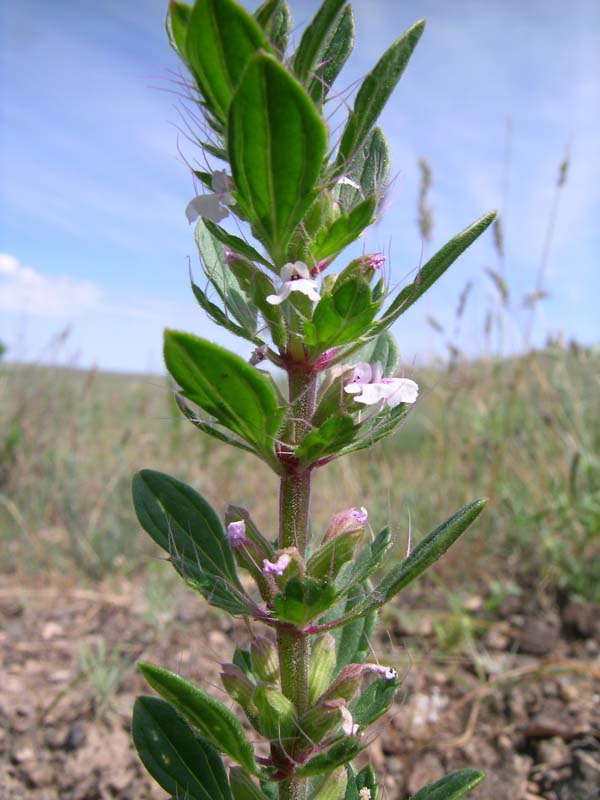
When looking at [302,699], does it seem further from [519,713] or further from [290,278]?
[519,713]

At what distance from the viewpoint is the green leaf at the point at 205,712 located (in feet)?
3.55

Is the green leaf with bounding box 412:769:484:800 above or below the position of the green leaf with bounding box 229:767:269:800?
above

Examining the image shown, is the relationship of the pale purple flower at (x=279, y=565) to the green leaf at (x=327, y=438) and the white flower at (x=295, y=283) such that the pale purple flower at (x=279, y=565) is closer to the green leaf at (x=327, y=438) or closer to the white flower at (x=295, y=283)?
the green leaf at (x=327, y=438)

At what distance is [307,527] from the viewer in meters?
1.29

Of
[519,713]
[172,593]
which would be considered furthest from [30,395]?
[519,713]

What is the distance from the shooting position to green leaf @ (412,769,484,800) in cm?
123

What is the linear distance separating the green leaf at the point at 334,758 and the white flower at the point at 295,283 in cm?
76

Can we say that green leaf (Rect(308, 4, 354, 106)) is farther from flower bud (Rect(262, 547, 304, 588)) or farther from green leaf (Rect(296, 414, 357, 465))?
flower bud (Rect(262, 547, 304, 588))

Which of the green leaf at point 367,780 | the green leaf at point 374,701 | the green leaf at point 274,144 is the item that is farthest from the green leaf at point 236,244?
the green leaf at point 367,780

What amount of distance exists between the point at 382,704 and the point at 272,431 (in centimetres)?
57

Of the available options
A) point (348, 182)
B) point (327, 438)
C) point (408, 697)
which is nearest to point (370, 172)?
point (348, 182)

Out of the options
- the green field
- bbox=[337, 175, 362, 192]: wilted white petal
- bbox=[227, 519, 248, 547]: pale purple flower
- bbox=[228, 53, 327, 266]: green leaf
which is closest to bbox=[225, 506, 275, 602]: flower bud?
bbox=[227, 519, 248, 547]: pale purple flower

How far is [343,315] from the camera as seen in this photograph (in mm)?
1081

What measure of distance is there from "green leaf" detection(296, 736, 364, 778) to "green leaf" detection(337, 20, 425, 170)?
100cm
